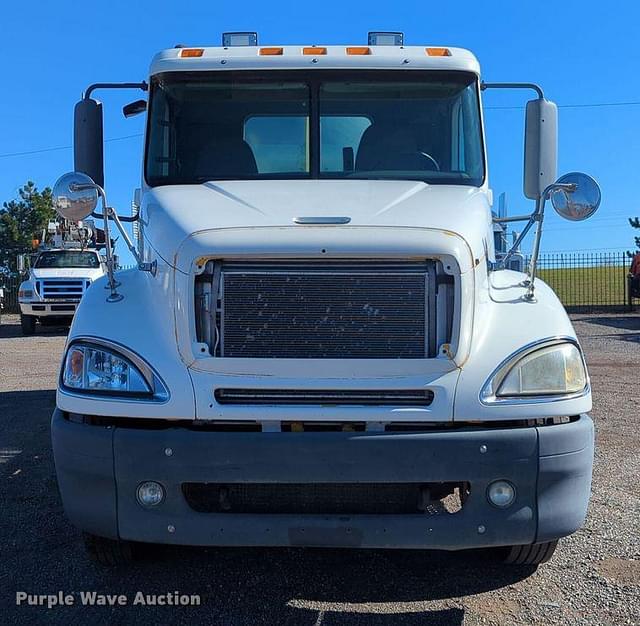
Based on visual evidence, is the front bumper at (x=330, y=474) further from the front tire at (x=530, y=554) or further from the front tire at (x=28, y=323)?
the front tire at (x=28, y=323)

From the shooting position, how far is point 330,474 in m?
3.09

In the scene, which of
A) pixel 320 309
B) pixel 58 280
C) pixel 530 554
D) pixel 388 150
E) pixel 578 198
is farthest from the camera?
pixel 58 280

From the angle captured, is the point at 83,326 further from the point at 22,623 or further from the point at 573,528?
the point at 573,528

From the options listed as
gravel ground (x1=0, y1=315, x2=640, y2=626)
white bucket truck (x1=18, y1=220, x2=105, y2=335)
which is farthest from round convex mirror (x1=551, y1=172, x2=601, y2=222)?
white bucket truck (x1=18, y1=220, x2=105, y2=335)

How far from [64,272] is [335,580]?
54.3 ft

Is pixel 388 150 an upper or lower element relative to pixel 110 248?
upper

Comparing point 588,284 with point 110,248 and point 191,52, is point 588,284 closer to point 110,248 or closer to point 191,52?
point 191,52

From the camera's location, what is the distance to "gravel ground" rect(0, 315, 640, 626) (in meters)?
3.36

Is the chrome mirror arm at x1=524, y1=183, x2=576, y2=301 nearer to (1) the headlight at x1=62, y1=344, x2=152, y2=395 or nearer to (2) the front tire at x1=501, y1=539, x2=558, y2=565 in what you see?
(2) the front tire at x1=501, y1=539, x2=558, y2=565

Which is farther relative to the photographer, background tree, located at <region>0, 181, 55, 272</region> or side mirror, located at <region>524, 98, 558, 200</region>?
background tree, located at <region>0, 181, 55, 272</region>

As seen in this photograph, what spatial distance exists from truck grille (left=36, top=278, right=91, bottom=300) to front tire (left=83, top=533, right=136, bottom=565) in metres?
15.6

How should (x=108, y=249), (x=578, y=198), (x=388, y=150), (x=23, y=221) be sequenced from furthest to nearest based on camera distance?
(x=23, y=221), (x=388, y=150), (x=578, y=198), (x=108, y=249)

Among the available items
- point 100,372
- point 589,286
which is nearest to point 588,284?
point 589,286

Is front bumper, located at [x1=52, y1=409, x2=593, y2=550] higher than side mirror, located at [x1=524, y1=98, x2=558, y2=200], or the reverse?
side mirror, located at [x1=524, y1=98, x2=558, y2=200]
